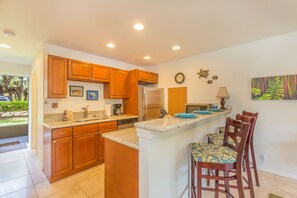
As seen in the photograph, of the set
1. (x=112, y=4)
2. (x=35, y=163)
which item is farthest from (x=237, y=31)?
(x=35, y=163)

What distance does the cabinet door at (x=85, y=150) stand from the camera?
2.69m

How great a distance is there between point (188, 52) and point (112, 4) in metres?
2.23

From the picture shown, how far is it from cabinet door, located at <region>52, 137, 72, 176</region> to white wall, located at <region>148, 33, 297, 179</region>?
3125 mm

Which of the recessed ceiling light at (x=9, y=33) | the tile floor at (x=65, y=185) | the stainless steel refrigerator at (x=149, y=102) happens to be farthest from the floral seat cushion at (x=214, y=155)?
the recessed ceiling light at (x=9, y=33)

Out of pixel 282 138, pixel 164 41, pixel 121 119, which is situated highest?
pixel 164 41

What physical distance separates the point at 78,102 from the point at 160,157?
8.83 feet

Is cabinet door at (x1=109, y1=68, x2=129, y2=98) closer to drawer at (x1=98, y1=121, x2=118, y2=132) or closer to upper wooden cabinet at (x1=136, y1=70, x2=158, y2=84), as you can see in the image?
upper wooden cabinet at (x1=136, y1=70, x2=158, y2=84)

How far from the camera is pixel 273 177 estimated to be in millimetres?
2533

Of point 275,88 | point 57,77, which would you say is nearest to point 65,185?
point 57,77

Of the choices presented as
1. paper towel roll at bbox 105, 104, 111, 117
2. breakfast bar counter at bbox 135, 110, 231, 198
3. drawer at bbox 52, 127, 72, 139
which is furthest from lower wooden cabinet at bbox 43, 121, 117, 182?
breakfast bar counter at bbox 135, 110, 231, 198

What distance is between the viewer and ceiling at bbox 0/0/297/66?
173cm

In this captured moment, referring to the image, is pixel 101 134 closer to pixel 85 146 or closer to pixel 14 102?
pixel 85 146

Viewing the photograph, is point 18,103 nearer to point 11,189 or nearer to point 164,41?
point 11,189

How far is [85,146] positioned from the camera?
281cm
